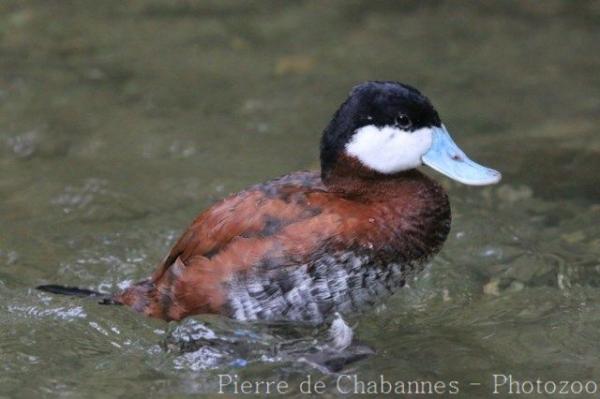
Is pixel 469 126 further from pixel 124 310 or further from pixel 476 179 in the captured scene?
pixel 124 310

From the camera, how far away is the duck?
14.6ft

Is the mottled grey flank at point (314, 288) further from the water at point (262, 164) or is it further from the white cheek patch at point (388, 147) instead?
the white cheek patch at point (388, 147)

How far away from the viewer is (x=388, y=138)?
14.9 ft

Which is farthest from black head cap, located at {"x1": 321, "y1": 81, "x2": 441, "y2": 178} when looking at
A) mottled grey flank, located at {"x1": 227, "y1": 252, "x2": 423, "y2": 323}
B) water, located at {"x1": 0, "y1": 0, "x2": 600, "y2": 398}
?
water, located at {"x1": 0, "y1": 0, "x2": 600, "y2": 398}

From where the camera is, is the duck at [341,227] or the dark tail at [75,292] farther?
the dark tail at [75,292]

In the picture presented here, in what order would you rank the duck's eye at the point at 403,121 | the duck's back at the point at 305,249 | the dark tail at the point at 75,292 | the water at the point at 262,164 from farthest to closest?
the dark tail at the point at 75,292
the water at the point at 262,164
the duck's eye at the point at 403,121
the duck's back at the point at 305,249

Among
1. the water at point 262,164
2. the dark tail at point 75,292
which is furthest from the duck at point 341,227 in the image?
the dark tail at point 75,292

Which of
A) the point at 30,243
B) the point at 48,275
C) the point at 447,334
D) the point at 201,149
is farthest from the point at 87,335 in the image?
the point at 201,149

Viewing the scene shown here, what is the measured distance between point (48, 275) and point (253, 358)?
55.8 inches

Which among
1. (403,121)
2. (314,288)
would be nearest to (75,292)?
(314,288)

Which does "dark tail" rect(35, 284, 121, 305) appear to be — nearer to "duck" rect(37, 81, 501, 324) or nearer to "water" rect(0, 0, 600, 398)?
"water" rect(0, 0, 600, 398)

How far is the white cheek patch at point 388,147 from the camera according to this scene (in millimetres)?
4543

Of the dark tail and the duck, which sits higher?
the duck

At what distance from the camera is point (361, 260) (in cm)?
443
